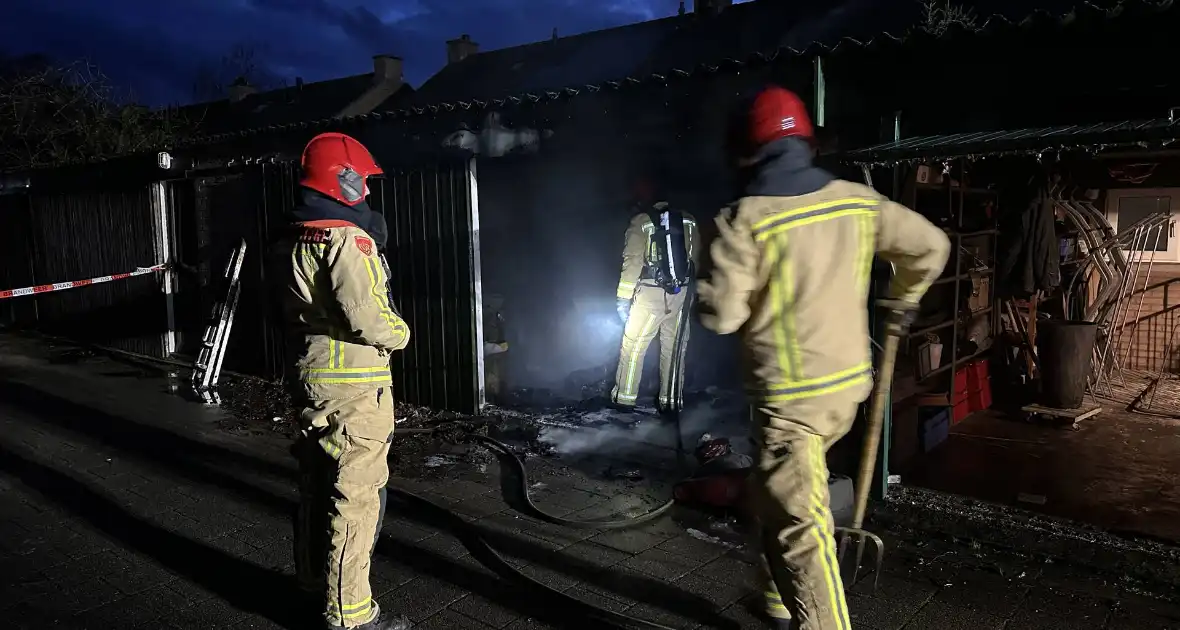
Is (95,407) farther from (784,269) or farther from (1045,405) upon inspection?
(1045,405)

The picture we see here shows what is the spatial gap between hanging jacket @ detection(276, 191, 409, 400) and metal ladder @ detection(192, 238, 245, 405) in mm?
6176

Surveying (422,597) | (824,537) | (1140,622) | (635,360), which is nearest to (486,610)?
(422,597)

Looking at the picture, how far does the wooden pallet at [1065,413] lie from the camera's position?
23.7 feet

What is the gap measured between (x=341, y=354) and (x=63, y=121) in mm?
16976

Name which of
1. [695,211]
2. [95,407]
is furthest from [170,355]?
[695,211]

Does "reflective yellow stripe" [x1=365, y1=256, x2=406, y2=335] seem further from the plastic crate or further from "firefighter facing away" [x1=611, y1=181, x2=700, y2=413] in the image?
the plastic crate

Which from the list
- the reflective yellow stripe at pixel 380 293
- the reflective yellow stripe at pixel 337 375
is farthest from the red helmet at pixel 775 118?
the reflective yellow stripe at pixel 337 375

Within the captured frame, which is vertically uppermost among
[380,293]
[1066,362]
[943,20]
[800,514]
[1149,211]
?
[943,20]

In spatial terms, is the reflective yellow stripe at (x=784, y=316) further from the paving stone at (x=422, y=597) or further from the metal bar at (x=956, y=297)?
the metal bar at (x=956, y=297)

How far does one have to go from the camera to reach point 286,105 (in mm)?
27094

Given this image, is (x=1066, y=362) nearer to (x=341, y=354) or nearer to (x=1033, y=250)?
(x=1033, y=250)

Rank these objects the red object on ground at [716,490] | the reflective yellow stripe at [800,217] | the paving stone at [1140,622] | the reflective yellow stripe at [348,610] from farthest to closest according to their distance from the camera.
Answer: the red object on ground at [716,490]
the paving stone at [1140,622]
the reflective yellow stripe at [348,610]
the reflective yellow stripe at [800,217]

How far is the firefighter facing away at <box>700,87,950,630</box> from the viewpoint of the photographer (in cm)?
290

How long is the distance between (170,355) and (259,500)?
649cm
